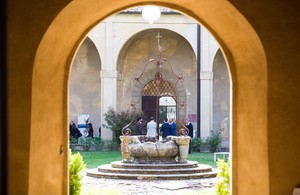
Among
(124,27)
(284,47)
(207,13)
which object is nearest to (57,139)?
(207,13)

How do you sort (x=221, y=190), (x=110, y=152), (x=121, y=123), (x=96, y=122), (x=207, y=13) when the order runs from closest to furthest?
(x=207, y=13) < (x=221, y=190) < (x=110, y=152) < (x=121, y=123) < (x=96, y=122)

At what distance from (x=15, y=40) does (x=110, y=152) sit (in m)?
15.6

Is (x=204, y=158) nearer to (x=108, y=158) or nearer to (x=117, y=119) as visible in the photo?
(x=108, y=158)

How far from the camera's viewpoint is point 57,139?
7.38 m

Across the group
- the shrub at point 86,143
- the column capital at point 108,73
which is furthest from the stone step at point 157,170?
the column capital at point 108,73

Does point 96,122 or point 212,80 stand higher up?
point 212,80

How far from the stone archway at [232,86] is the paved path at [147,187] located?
389 cm

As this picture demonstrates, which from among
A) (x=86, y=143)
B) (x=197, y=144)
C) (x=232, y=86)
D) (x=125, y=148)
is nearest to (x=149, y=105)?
(x=197, y=144)

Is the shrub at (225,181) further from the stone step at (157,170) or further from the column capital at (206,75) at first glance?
the column capital at (206,75)

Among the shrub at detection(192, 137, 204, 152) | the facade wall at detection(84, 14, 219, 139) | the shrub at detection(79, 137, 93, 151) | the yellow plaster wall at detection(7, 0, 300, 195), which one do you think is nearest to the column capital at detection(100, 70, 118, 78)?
the facade wall at detection(84, 14, 219, 139)

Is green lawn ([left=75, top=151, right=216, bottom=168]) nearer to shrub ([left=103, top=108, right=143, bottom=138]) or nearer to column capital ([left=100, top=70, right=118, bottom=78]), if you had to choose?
shrub ([left=103, top=108, right=143, bottom=138])

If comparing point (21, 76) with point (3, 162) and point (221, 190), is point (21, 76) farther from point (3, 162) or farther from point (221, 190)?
point (221, 190)

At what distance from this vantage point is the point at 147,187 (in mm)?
12180

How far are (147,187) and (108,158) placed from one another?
21.3 ft
